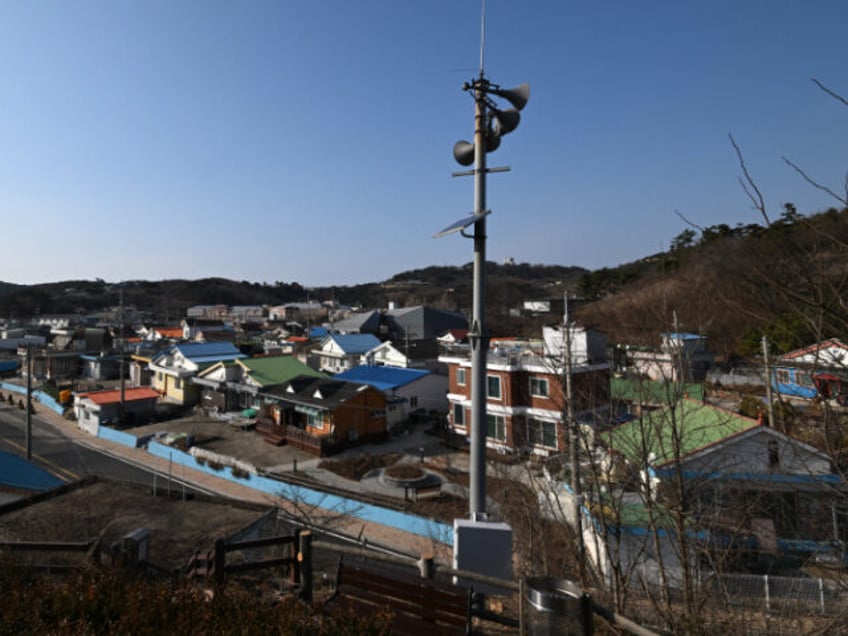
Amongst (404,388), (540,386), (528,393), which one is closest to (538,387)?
(540,386)

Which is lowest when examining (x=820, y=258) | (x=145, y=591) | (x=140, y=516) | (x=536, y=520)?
(x=140, y=516)

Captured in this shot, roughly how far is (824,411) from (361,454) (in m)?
22.2

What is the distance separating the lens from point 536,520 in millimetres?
8383

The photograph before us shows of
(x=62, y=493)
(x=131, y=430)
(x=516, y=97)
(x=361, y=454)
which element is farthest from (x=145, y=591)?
(x=131, y=430)

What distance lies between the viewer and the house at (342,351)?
136 feet

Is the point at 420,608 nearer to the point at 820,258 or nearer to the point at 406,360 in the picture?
the point at 820,258

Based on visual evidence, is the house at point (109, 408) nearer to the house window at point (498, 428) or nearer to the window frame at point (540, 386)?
the house window at point (498, 428)

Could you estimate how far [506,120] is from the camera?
16.2ft

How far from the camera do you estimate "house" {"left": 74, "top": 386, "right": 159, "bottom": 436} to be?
29531mm

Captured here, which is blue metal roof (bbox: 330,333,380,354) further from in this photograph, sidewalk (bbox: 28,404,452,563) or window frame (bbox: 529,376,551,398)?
window frame (bbox: 529,376,551,398)

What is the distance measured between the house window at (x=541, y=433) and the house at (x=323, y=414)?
8762 millimetres

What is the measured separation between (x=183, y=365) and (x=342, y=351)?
13149 millimetres

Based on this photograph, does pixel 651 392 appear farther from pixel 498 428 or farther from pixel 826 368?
pixel 498 428

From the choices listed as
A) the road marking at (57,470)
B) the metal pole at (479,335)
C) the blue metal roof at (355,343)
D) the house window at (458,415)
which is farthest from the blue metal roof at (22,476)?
the blue metal roof at (355,343)
